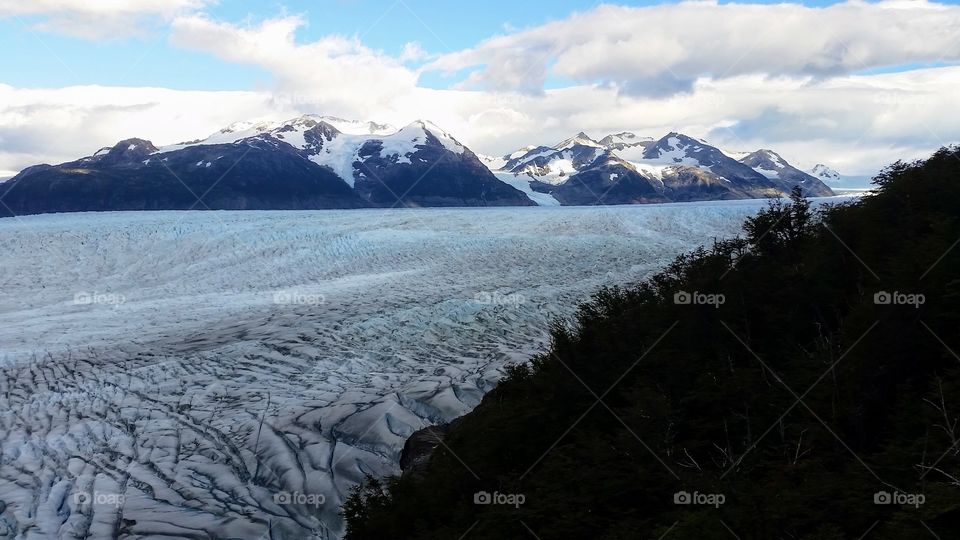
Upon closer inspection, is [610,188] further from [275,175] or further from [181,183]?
[181,183]

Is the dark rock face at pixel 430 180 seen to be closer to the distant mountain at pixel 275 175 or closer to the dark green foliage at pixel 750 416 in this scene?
the distant mountain at pixel 275 175

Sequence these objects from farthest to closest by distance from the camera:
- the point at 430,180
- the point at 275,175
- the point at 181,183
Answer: the point at 430,180
the point at 275,175
the point at 181,183

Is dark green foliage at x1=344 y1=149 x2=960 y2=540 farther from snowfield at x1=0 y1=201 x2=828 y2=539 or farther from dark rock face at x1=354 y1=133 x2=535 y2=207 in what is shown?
dark rock face at x1=354 y1=133 x2=535 y2=207

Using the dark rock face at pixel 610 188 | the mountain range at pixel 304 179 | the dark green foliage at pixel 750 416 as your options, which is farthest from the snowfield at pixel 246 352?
the dark rock face at pixel 610 188

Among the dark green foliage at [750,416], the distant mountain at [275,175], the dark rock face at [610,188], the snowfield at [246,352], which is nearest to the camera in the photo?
the dark green foliage at [750,416]

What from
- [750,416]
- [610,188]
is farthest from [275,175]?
[750,416]

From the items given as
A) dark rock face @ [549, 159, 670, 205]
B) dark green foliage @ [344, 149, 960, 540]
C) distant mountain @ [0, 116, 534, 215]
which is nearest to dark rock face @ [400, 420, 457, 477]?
dark green foliage @ [344, 149, 960, 540]
